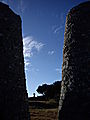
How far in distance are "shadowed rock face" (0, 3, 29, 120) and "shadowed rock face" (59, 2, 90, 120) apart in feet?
7.24

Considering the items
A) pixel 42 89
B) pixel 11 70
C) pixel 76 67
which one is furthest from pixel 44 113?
pixel 42 89

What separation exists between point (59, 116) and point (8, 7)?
6248mm

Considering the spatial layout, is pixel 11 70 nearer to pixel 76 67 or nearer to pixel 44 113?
pixel 76 67

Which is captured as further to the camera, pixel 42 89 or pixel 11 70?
pixel 42 89

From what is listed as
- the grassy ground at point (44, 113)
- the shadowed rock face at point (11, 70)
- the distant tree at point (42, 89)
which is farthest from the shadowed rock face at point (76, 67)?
the distant tree at point (42, 89)

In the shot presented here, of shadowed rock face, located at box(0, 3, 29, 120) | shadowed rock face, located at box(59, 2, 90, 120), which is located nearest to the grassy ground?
shadowed rock face, located at box(59, 2, 90, 120)

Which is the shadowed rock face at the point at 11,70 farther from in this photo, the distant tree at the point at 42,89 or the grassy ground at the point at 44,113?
the distant tree at the point at 42,89

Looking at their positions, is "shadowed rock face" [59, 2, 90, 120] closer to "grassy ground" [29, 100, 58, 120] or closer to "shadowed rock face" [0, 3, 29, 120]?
"shadowed rock face" [0, 3, 29, 120]

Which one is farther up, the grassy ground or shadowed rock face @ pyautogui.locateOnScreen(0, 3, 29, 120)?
shadowed rock face @ pyautogui.locateOnScreen(0, 3, 29, 120)

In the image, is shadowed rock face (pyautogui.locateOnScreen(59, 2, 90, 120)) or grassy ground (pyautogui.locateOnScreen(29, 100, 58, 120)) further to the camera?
grassy ground (pyautogui.locateOnScreen(29, 100, 58, 120))

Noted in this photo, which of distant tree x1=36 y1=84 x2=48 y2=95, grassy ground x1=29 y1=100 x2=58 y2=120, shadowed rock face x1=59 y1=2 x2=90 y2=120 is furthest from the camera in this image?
distant tree x1=36 y1=84 x2=48 y2=95

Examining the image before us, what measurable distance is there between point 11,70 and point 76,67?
328 centimetres

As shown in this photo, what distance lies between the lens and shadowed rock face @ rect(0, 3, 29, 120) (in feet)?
28.1

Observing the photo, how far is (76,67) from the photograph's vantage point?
384 inches
